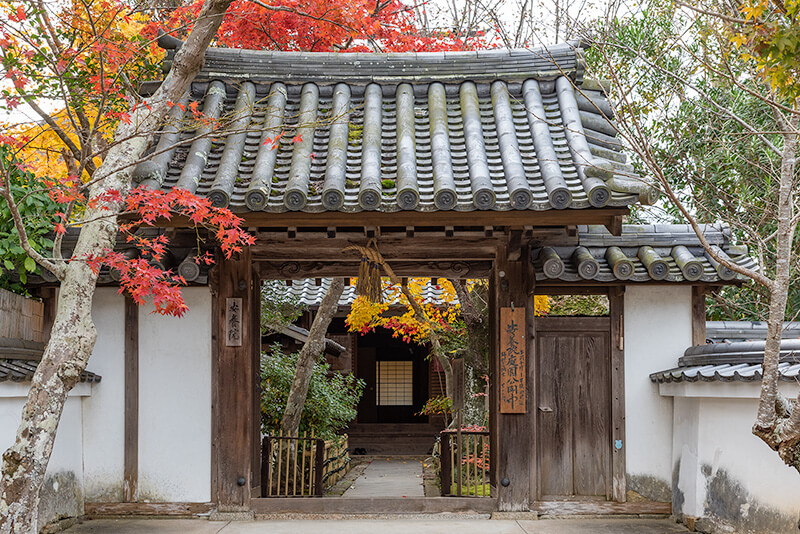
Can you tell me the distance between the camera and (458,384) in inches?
520

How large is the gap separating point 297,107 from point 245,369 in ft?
10.1

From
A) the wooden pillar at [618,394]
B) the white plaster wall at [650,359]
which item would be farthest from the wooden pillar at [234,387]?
the white plaster wall at [650,359]

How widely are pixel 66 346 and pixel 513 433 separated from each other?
484 cm

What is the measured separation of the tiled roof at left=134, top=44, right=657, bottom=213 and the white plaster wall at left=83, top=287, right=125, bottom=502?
1.92m

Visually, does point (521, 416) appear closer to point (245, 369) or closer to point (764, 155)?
point (245, 369)

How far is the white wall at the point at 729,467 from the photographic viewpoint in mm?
6883

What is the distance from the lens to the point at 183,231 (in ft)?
28.0

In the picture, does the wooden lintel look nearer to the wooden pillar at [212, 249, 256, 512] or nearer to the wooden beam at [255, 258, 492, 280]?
the wooden beam at [255, 258, 492, 280]

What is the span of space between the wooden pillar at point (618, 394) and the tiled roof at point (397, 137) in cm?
185

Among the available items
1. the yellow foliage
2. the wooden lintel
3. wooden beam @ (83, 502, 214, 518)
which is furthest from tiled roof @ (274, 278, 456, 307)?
the wooden lintel

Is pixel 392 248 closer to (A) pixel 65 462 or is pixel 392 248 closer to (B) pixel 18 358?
(B) pixel 18 358

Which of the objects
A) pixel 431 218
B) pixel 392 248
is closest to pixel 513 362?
pixel 392 248

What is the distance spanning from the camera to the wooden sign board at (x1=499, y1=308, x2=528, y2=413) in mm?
8570

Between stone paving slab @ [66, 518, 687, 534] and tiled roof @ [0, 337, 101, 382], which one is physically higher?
tiled roof @ [0, 337, 101, 382]
